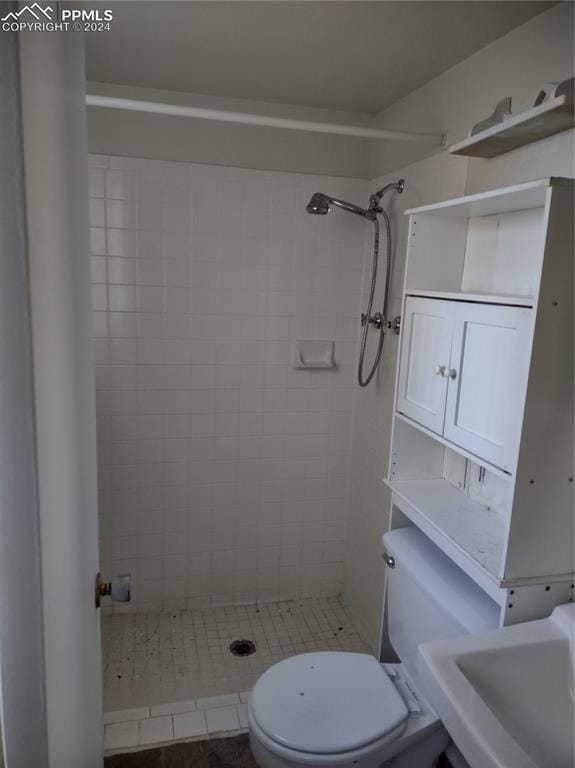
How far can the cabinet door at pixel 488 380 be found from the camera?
1180mm

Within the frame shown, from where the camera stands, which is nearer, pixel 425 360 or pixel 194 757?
pixel 425 360

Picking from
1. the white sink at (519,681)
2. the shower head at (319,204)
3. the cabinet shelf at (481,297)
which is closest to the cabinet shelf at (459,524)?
the white sink at (519,681)

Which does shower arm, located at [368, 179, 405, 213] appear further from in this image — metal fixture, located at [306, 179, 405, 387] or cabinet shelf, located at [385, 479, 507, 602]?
cabinet shelf, located at [385, 479, 507, 602]

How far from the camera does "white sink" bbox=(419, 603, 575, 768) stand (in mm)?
1056

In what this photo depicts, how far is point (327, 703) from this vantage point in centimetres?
149

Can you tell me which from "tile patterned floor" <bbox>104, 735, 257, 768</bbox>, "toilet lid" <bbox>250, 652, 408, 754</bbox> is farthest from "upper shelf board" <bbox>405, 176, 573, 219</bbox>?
"tile patterned floor" <bbox>104, 735, 257, 768</bbox>

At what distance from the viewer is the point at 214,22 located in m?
1.59

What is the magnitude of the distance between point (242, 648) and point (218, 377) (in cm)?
119

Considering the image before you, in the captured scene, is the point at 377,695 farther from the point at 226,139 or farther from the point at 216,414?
the point at 226,139

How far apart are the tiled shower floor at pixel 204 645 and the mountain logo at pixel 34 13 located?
2160 millimetres

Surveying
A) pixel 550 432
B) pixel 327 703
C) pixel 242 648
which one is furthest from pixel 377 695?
pixel 242 648

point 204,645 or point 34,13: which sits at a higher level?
point 34,13

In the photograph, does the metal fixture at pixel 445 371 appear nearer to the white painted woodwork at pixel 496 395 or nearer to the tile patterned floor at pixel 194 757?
the white painted woodwork at pixel 496 395

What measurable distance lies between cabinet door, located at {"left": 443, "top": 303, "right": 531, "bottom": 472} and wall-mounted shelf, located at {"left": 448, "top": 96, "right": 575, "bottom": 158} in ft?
1.42
